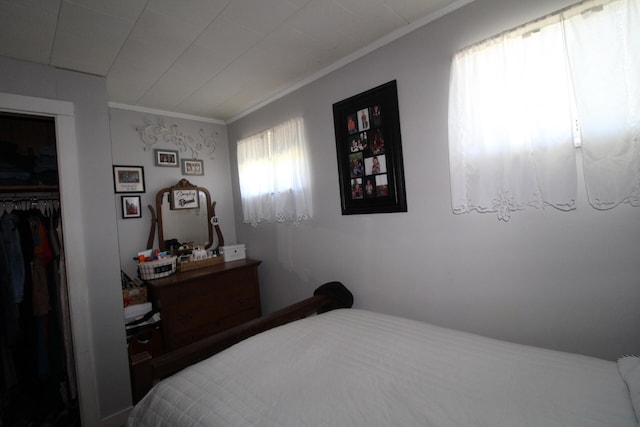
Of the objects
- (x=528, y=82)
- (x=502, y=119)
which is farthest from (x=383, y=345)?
(x=528, y=82)

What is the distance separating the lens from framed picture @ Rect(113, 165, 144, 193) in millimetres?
2715

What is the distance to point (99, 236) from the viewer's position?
2.01 m

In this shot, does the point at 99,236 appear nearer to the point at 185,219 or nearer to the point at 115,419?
the point at 185,219

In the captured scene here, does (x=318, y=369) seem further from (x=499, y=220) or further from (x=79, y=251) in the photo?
(x=79, y=251)

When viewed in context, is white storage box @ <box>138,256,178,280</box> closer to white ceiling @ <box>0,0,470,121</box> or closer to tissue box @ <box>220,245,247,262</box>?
tissue box @ <box>220,245,247,262</box>

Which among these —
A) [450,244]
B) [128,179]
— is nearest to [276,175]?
[128,179]

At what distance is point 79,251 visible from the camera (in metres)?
1.92

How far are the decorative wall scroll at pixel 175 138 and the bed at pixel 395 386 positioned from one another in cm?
240

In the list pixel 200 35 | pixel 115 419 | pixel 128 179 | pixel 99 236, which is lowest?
pixel 115 419

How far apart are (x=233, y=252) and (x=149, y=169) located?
3.96ft

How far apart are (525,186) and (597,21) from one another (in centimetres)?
76

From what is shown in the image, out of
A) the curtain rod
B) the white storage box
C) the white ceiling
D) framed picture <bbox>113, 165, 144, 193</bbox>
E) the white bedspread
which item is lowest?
the white bedspread

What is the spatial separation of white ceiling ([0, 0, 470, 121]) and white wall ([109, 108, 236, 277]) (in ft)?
1.31

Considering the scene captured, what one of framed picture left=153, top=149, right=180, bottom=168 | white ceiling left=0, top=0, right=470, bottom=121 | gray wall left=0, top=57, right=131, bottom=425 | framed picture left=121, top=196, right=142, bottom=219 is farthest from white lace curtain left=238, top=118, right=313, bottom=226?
gray wall left=0, top=57, right=131, bottom=425
